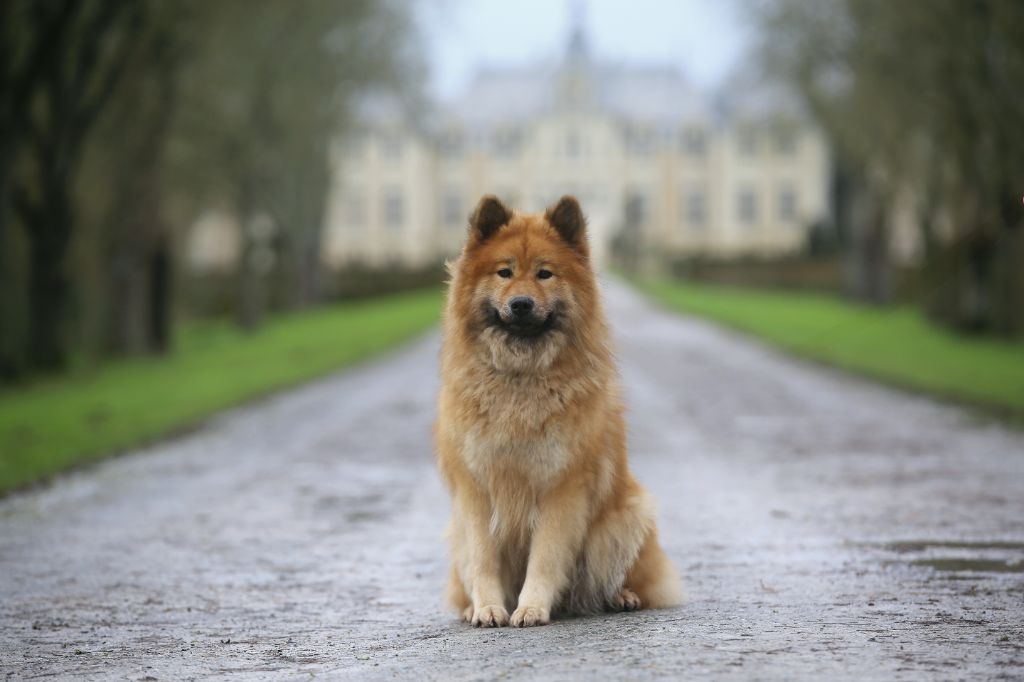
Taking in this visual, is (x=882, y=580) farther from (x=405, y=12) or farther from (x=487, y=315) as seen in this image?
(x=405, y=12)

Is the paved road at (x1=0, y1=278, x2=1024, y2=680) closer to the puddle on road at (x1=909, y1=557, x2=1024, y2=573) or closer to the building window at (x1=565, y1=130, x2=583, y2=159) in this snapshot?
the puddle on road at (x1=909, y1=557, x2=1024, y2=573)

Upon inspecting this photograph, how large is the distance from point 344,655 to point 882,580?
10.8 ft

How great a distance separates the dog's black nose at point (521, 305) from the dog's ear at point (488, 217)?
1.30ft

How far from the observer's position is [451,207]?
415 ft

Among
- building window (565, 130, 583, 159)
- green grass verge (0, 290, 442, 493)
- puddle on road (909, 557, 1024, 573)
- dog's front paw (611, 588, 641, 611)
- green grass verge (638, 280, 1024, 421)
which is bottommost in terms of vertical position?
green grass verge (638, 280, 1024, 421)

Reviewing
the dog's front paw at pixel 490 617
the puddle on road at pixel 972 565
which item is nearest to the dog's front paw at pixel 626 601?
the dog's front paw at pixel 490 617

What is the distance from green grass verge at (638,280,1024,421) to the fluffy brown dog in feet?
15.6

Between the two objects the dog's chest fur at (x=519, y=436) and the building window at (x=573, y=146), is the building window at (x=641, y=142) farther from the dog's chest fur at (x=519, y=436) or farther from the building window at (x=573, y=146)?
the dog's chest fur at (x=519, y=436)

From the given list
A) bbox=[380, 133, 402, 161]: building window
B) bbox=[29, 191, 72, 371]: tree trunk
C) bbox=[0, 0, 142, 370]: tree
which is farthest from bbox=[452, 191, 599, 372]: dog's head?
bbox=[380, 133, 402, 161]: building window

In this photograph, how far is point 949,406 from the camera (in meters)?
20.6

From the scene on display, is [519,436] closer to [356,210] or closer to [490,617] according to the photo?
[490,617]

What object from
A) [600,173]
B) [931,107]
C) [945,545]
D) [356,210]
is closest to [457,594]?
[945,545]

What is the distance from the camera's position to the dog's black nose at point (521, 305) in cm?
720

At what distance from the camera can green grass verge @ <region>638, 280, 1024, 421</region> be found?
911 inches
